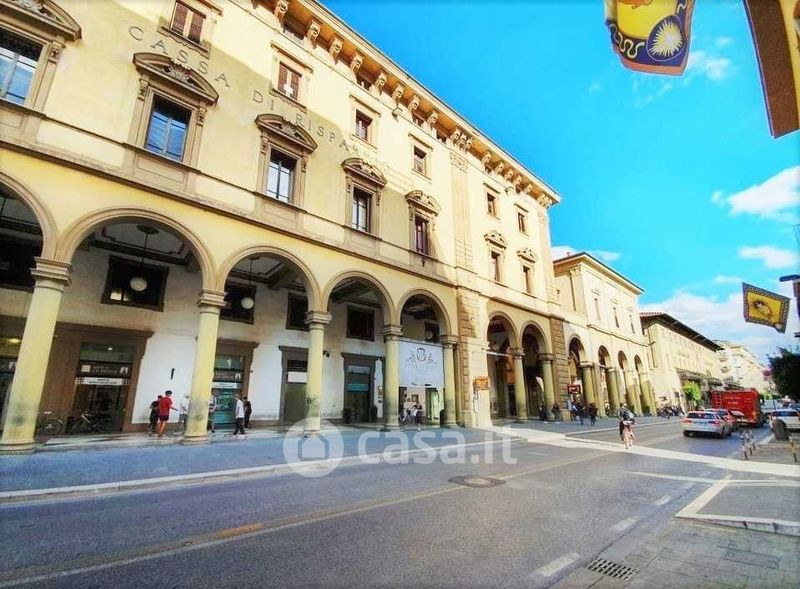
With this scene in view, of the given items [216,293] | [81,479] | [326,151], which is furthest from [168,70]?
[81,479]

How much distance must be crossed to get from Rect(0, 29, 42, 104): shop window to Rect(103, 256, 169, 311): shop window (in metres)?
5.77

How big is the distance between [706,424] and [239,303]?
22488mm

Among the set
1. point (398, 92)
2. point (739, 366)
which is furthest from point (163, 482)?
point (739, 366)

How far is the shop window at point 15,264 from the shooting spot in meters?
12.4

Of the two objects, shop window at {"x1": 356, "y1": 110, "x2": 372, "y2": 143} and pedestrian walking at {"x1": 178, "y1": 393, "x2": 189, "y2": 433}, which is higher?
shop window at {"x1": 356, "y1": 110, "x2": 372, "y2": 143}

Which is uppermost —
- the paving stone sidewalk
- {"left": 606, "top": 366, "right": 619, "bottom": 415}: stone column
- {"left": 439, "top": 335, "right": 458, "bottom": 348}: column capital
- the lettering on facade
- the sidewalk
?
the lettering on facade

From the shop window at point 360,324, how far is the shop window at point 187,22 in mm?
13264

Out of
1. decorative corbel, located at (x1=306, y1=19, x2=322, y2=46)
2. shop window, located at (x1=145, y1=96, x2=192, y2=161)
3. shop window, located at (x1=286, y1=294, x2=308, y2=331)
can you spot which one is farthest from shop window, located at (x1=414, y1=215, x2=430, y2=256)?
shop window, located at (x1=145, y1=96, x2=192, y2=161)

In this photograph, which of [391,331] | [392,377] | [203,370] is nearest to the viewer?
[203,370]

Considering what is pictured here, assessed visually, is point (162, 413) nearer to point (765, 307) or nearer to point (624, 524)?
point (624, 524)

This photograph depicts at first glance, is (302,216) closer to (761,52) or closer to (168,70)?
(168,70)

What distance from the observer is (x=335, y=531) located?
181 inches

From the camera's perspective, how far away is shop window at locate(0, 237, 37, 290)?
1241cm

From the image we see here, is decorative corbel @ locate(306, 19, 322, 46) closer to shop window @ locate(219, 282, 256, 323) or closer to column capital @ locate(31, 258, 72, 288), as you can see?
shop window @ locate(219, 282, 256, 323)
